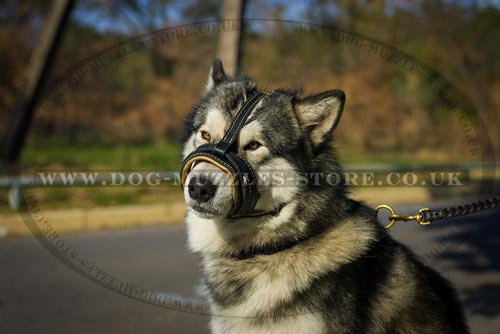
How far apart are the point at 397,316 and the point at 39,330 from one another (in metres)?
3.56

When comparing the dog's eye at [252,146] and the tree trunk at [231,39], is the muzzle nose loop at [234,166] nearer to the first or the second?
the dog's eye at [252,146]

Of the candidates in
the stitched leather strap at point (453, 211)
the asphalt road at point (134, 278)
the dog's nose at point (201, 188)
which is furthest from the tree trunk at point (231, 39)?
the dog's nose at point (201, 188)

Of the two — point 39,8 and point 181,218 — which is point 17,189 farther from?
point 39,8

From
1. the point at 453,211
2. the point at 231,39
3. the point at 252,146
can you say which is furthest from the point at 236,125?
the point at 231,39

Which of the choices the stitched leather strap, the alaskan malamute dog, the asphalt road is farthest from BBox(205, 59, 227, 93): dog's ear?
the asphalt road

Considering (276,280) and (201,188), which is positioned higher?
(201,188)

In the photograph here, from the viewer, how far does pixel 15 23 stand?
17.0 meters

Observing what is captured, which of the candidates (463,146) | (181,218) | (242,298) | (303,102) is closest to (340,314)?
(242,298)

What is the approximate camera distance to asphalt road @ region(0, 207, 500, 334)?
460 cm

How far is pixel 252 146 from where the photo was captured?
9.07 feet

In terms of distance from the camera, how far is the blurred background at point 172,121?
5.70 metres

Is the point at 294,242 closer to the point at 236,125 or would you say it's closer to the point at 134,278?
the point at 236,125

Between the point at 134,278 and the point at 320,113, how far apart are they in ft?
14.2

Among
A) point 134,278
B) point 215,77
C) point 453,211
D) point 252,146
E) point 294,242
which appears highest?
point 215,77
